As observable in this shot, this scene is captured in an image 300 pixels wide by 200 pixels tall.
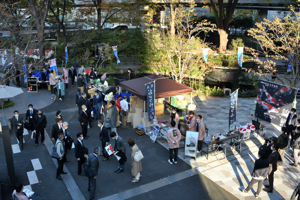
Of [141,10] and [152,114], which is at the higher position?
[141,10]

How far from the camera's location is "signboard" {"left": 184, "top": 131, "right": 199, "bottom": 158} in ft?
33.7

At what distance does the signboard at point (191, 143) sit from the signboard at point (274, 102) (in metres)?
6.06

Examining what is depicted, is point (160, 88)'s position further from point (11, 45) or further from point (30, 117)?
point (11, 45)

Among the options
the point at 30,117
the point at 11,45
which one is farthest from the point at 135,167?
the point at 11,45

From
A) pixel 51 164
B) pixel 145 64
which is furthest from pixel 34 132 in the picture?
pixel 145 64

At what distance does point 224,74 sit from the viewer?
947 inches

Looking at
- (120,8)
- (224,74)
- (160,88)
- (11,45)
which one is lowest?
(224,74)

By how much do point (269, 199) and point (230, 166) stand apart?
203 cm

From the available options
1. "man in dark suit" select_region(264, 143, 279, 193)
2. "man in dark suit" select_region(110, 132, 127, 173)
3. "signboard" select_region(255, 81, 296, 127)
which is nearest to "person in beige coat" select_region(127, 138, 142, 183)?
"man in dark suit" select_region(110, 132, 127, 173)

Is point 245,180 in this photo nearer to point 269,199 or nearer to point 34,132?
point 269,199

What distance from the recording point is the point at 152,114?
12.0 m

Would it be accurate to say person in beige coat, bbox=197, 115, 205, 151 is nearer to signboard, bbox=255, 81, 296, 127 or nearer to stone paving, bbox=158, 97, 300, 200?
stone paving, bbox=158, 97, 300, 200

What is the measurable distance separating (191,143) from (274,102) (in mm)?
6327

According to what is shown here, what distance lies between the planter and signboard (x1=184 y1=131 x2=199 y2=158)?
14.9m
